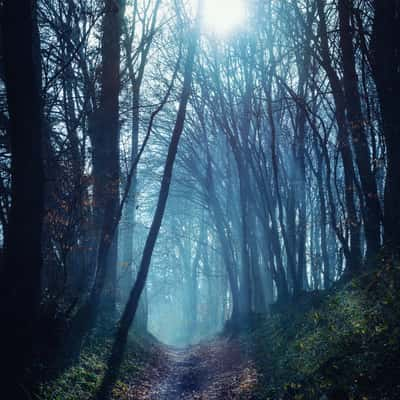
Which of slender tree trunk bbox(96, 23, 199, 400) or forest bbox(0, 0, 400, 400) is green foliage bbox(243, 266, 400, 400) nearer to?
forest bbox(0, 0, 400, 400)

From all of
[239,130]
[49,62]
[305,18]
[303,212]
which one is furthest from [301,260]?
[49,62]

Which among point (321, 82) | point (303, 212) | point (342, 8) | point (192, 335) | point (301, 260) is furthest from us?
point (192, 335)

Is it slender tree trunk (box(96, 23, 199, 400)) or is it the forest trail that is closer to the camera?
the forest trail

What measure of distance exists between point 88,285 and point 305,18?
419 inches

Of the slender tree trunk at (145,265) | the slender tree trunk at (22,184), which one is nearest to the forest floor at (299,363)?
the slender tree trunk at (145,265)

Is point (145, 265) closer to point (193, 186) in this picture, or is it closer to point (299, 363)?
point (299, 363)

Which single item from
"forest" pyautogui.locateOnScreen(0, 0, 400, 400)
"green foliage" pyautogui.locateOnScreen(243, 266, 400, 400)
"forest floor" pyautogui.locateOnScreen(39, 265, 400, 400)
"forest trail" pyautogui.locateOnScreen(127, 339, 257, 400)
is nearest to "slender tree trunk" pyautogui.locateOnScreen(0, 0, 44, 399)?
"forest" pyautogui.locateOnScreen(0, 0, 400, 400)

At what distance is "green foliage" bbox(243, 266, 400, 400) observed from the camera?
545 cm

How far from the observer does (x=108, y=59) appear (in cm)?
1422

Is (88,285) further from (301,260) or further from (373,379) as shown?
(373,379)

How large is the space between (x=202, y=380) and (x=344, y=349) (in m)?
5.66

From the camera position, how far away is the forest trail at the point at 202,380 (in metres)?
9.24

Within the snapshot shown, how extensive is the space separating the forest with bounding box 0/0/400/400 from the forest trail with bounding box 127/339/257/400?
3.0 inches

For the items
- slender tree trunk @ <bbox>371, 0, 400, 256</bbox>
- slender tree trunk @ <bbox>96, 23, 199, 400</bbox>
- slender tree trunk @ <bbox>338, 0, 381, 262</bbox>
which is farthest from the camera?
slender tree trunk @ <bbox>96, 23, 199, 400</bbox>
